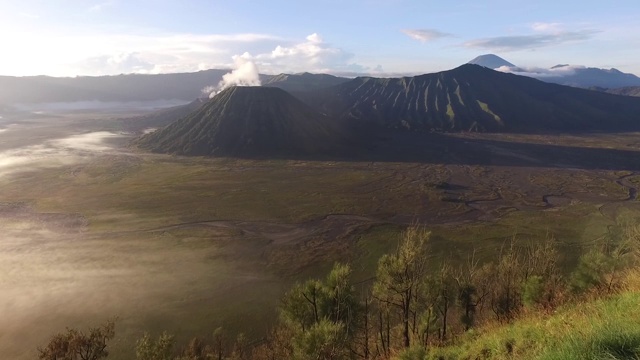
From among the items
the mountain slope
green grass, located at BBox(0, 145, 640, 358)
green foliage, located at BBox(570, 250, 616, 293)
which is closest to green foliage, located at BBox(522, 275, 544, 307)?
green foliage, located at BBox(570, 250, 616, 293)

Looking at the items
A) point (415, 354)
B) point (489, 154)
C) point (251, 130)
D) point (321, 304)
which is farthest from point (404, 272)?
point (251, 130)

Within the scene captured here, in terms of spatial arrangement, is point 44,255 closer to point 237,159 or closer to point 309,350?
point 309,350

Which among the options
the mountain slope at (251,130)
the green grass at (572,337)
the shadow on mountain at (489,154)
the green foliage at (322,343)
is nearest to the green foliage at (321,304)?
the green foliage at (322,343)

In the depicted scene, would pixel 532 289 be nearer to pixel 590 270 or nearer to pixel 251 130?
pixel 590 270

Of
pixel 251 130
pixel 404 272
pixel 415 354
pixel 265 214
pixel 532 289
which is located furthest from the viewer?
Answer: pixel 251 130

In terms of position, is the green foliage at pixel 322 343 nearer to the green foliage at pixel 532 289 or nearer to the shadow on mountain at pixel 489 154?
the green foliage at pixel 532 289

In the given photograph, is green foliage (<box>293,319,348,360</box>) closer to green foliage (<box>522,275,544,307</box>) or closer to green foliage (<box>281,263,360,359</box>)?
green foliage (<box>281,263,360,359</box>)

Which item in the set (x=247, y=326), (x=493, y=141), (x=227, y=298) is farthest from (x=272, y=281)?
(x=493, y=141)

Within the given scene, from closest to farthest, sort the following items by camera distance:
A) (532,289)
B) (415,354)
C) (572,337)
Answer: (572,337) < (415,354) < (532,289)
